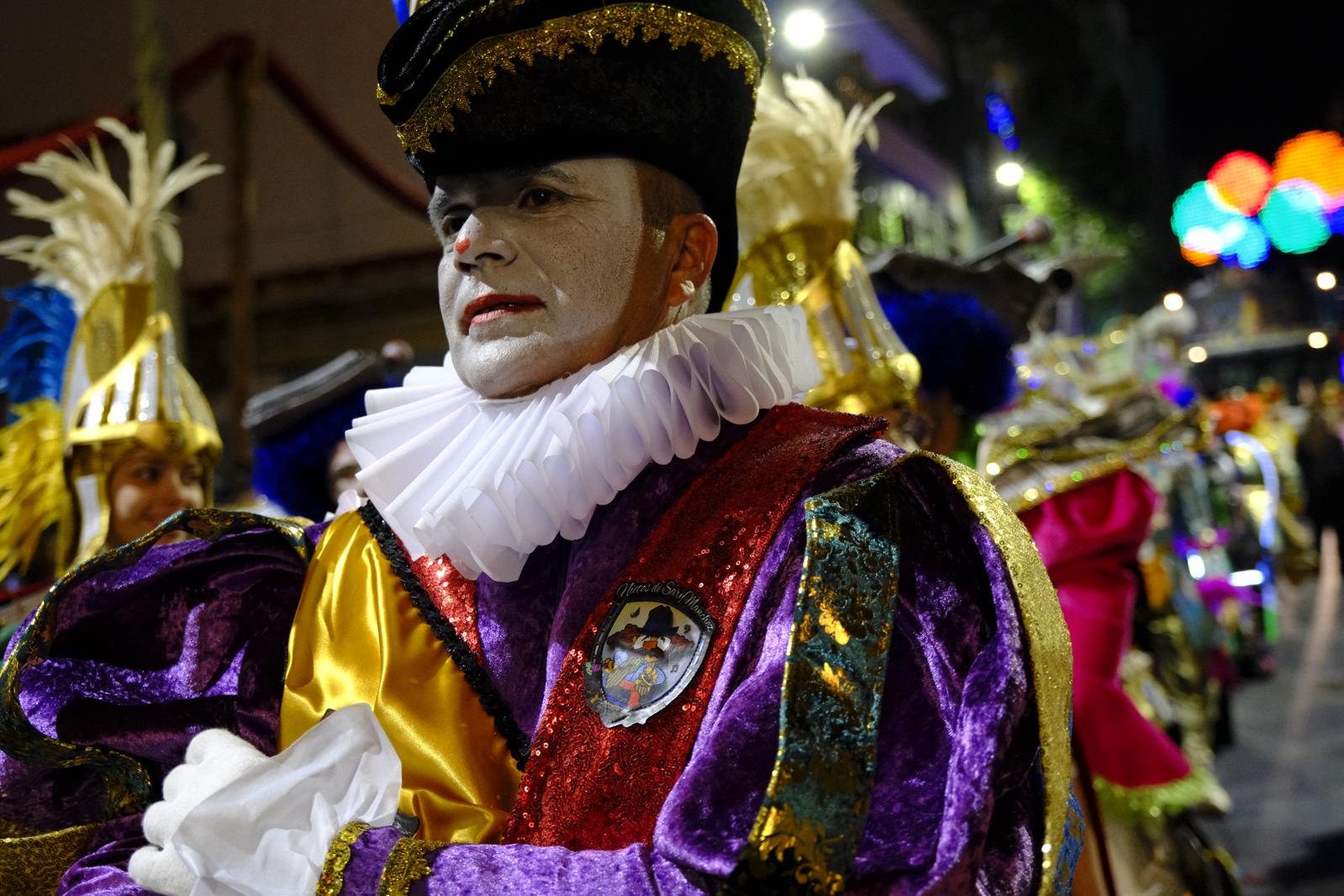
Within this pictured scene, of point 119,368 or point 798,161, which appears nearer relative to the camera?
point 798,161

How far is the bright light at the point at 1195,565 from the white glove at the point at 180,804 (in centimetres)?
693

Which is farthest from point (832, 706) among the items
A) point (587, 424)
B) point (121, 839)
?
point (121, 839)

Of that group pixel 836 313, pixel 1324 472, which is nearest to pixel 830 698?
pixel 836 313

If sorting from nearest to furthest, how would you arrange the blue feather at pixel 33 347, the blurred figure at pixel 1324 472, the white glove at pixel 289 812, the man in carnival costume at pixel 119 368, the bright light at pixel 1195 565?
the white glove at pixel 289 812 → the man in carnival costume at pixel 119 368 → the blue feather at pixel 33 347 → the bright light at pixel 1195 565 → the blurred figure at pixel 1324 472

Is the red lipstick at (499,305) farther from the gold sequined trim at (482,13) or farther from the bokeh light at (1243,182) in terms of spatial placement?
the bokeh light at (1243,182)

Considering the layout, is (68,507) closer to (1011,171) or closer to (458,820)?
(458,820)

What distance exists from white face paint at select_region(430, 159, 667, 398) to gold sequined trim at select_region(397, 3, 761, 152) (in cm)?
10

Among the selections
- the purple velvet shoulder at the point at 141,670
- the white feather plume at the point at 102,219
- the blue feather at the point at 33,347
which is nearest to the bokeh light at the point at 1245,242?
the blue feather at the point at 33,347

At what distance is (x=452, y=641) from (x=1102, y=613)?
1.96 meters

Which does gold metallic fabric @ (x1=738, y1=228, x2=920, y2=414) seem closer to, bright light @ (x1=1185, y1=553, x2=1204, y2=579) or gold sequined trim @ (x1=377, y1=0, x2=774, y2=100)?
gold sequined trim @ (x1=377, y1=0, x2=774, y2=100)

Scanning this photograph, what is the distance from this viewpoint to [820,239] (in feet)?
8.67

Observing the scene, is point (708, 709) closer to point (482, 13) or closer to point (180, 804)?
point (180, 804)

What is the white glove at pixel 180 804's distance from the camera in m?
1.29

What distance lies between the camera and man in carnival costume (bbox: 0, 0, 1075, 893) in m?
1.14
